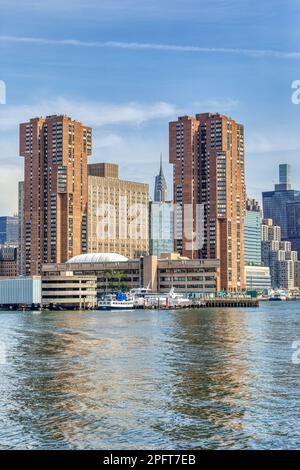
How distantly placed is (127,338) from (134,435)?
51677mm

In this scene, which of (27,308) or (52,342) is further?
(27,308)

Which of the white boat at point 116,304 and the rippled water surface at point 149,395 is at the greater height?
the white boat at point 116,304

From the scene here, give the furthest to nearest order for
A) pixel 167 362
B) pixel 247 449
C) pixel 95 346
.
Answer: pixel 95 346 < pixel 167 362 < pixel 247 449

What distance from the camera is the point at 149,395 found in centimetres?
4638

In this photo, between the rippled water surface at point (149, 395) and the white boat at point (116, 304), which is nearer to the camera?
the rippled water surface at point (149, 395)

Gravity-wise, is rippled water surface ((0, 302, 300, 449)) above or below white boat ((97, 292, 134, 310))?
below

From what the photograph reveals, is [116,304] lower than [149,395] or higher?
higher

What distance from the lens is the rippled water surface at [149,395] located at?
118ft

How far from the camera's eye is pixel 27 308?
7830 inches

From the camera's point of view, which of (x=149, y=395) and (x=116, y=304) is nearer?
(x=149, y=395)

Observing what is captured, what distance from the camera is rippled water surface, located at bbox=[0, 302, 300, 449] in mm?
36094

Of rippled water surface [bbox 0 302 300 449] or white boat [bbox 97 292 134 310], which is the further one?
white boat [bbox 97 292 134 310]
